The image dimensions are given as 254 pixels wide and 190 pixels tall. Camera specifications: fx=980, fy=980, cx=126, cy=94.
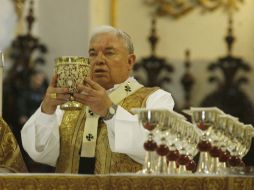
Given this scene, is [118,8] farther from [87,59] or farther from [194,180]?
[194,180]

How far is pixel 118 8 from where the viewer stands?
10.7 meters

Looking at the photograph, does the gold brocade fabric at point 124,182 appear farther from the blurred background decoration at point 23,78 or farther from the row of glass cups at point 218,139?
the blurred background decoration at point 23,78

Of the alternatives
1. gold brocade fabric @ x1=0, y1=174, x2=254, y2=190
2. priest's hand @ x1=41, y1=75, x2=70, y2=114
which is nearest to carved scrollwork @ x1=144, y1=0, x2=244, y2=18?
priest's hand @ x1=41, y1=75, x2=70, y2=114

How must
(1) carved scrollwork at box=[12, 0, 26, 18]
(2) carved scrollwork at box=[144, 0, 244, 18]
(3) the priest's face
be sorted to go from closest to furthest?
(3) the priest's face, (1) carved scrollwork at box=[12, 0, 26, 18], (2) carved scrollwork at box=[144, 0, 244, 18]

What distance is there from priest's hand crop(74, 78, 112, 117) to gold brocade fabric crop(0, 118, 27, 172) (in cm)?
53

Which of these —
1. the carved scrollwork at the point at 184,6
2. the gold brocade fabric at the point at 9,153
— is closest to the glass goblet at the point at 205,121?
the gold brocade fabric at the point at 9,153

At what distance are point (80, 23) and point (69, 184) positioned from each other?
6.47 meters

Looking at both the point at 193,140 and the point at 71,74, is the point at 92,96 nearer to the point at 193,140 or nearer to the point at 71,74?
the point at 71,74

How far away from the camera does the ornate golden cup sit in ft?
15.6

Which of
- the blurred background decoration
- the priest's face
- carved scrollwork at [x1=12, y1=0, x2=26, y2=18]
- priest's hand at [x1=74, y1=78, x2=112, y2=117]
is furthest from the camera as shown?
carved scrollwork at [x1=12, y1=0, x2=26, y2=18]

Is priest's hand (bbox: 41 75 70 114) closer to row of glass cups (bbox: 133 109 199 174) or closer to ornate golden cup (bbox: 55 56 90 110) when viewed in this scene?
ornate golden cup (bbox: 55 56 90 110)

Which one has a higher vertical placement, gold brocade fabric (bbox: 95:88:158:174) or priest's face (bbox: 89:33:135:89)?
priest's face (bbox: 89:33:135:89)

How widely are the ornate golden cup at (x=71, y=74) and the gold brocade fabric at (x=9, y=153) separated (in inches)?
17.2

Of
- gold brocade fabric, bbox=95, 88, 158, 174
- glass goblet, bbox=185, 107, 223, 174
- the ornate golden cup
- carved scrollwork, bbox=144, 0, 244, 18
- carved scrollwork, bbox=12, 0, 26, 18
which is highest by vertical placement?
carved scrollwork, bbox=144, 0, 244, 18
